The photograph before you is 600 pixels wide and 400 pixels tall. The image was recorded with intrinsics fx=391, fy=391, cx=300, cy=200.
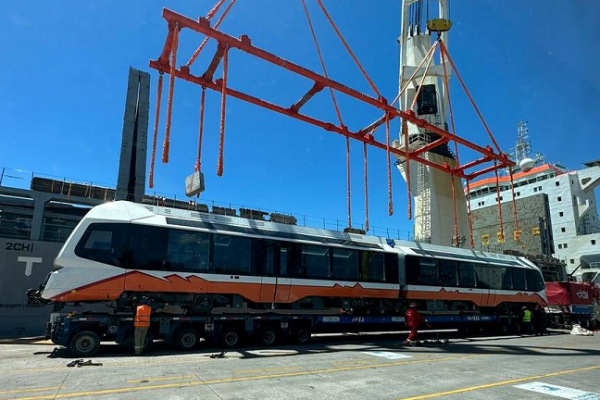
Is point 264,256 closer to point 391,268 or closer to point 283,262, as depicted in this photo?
point 283,262

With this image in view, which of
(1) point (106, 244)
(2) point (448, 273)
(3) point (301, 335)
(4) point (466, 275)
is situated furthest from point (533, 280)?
(1) point (106, 244)

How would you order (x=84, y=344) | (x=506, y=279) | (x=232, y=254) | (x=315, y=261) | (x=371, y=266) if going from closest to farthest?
(x=84, y=344), (x=232, y=254), (x=315, y=261), (x=371, y=266), (x=506, y=279)

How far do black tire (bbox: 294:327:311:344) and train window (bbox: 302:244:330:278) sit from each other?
192cm

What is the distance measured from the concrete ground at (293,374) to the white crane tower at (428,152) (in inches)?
1214

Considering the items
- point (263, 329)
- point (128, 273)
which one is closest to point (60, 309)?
point (128, 273)

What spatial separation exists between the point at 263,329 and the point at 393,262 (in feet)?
20.7

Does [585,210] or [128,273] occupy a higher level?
[585,210]

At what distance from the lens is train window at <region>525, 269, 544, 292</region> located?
2211cm

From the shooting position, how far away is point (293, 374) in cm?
809

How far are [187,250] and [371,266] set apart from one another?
7397 millimetres

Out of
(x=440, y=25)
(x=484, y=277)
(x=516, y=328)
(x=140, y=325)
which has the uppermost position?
(x=440, y=25)

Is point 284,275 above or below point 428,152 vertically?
below

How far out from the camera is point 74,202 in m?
21.8

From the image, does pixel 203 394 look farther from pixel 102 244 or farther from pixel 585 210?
pixel 585 210
